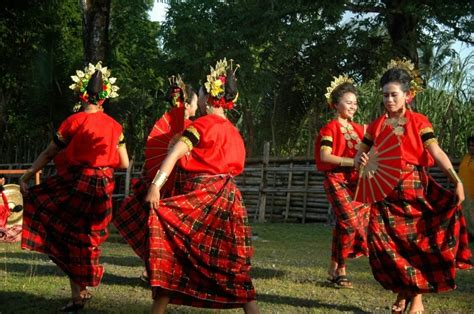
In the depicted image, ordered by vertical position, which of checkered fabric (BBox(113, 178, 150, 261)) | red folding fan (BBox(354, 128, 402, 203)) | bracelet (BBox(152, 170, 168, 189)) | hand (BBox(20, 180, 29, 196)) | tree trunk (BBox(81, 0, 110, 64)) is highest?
tree trunk (BBox(81, 0, 110, 64))

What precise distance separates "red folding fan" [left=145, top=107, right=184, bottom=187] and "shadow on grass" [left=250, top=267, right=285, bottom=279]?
1.51 m

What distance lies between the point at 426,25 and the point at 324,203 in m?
4.28

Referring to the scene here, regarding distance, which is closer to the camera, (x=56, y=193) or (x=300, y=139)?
(x=56, y=193)

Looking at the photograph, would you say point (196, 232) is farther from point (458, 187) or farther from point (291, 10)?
point (291, 10)

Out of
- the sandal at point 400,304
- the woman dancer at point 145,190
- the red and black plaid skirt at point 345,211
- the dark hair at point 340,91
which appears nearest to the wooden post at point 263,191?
the woman dancer at point 145,190

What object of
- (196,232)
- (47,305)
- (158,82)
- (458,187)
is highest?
(158,82)

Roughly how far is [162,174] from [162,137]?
7.55ft

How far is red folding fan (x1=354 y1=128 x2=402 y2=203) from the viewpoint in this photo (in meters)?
5.08

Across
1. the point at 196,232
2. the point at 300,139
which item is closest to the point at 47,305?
the point at 196,232

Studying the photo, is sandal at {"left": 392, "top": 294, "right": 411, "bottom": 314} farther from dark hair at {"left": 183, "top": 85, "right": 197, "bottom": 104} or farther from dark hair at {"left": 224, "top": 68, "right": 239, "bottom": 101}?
dark hair at {"left": 183, "top": 85, "right": 197, "bottom": 104}

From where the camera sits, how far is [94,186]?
18.4ft

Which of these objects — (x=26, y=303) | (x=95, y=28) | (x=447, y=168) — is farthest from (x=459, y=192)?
(x=95, y=28)

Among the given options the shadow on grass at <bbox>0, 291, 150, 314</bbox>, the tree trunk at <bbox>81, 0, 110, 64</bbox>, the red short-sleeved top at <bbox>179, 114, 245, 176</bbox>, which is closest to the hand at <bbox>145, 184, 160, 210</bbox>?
the red short-sleeved top at <bbox>179, 114, 245, 176</bbox>

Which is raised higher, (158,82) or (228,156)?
(158,82)
